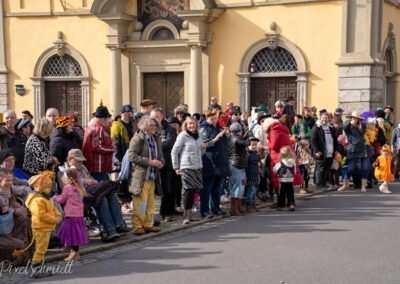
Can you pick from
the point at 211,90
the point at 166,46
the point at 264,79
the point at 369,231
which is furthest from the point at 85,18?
the point at 369,231

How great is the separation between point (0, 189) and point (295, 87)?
1392 centimetres

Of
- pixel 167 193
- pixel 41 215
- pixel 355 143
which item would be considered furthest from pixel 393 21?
pixel 41 215

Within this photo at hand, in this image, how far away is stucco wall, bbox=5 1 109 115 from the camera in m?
23.2

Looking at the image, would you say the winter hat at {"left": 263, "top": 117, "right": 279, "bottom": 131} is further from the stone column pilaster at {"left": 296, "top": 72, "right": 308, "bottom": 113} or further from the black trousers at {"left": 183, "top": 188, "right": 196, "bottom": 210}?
the stone column pilaster at {"left": 296, "top": 72, "right": 308, "bottom": 113}

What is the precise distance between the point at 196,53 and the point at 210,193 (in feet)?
33.5

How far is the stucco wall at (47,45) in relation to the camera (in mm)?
23250


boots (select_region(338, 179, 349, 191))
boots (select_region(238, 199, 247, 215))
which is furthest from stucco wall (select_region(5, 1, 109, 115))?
boots (select_region(238, 199, 247, 215))

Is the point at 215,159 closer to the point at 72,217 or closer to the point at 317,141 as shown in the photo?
the point at 72,217

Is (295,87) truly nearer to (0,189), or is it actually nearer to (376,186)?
(376,186)

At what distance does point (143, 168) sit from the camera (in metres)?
10.5

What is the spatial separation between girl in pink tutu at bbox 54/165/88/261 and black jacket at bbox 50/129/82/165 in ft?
3.86

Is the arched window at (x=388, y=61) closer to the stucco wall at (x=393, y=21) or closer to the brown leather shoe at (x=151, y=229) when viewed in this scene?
the stucco wall at (x=393, y=21)

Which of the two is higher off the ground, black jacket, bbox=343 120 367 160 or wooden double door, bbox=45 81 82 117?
wooden double door, bbox=45 81 82 117

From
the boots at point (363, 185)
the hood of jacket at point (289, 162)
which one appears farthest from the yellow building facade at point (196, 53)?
the hood of jacket at point (289, 162)
